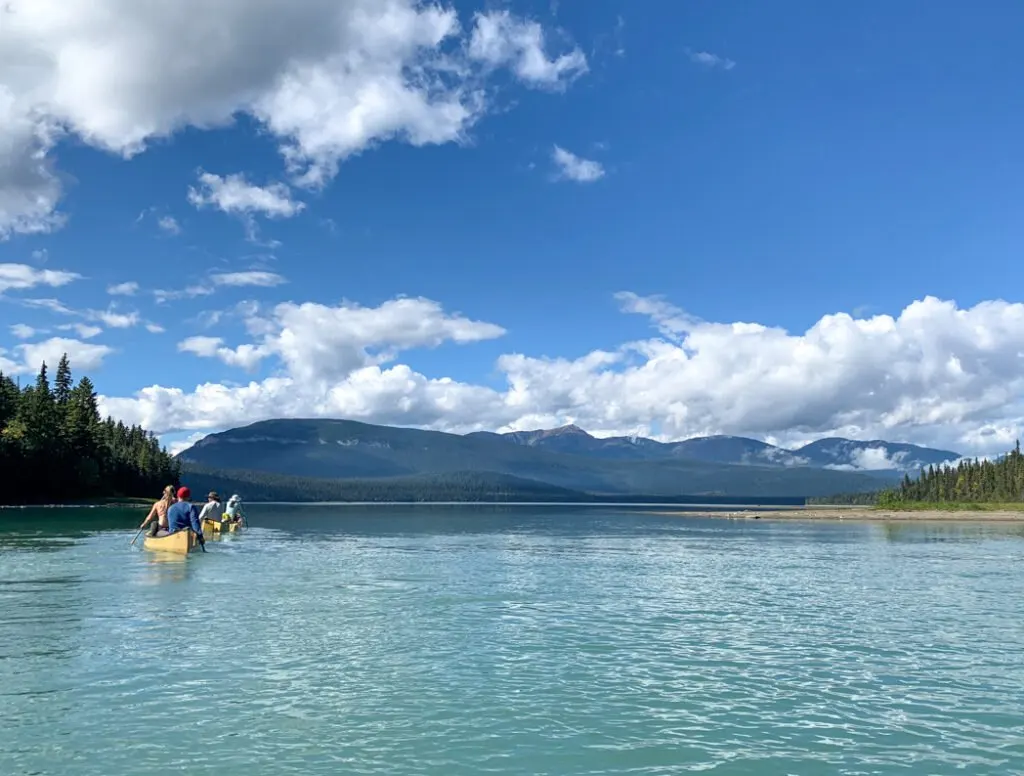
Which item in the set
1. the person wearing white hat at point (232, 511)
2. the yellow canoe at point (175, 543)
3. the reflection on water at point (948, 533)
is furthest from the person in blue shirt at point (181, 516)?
the reflection on water at point (948, 533)

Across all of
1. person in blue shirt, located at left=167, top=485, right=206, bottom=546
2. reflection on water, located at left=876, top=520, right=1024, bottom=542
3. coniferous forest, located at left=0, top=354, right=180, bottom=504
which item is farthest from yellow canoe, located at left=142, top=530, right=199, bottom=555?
coniferous forest, located at left=0, top=354, right=180, bottom=504

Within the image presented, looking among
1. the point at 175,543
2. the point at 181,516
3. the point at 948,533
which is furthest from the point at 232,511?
the point at 948,533

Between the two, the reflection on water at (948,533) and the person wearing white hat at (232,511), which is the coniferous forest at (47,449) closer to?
the person wearing white hat at (232,511)

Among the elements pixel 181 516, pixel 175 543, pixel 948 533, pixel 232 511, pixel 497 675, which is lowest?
pixel 948 533

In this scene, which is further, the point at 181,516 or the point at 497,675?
the point at 181,516

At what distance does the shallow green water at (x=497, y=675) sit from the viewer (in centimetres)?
1708

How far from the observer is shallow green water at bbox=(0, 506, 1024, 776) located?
672 inches

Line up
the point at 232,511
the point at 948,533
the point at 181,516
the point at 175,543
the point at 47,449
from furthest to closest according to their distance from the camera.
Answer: the point at 47,449 < the point at 948,533 < the point at 232,511 < the point at 181,516 < the point at 175,543

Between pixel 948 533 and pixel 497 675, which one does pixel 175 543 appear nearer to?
pixel 497 675

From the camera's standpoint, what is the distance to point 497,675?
2389cm

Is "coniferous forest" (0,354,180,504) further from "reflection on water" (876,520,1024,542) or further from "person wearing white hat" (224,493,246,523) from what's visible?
"reflection on water" (876,520,1024,542)

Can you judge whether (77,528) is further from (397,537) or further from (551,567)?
(551,567)

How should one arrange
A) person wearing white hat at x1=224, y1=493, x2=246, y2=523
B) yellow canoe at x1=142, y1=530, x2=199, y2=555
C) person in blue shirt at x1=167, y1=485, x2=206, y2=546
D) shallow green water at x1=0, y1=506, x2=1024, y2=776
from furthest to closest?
person wearing white hat at x1=224, y1=493, x2=246, y2=523, person in blue shirt at x1=167, y1=485, x2=206, y2=546, yellow canoe at x1=142, y1=530, x2=199, y2=555, shallow green water at x1=0, y1=506, x2=1024, y2=776

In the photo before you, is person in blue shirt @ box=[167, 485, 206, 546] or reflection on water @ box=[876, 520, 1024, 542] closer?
person in blue shirt @ box=[167, 485, 206, 546]
